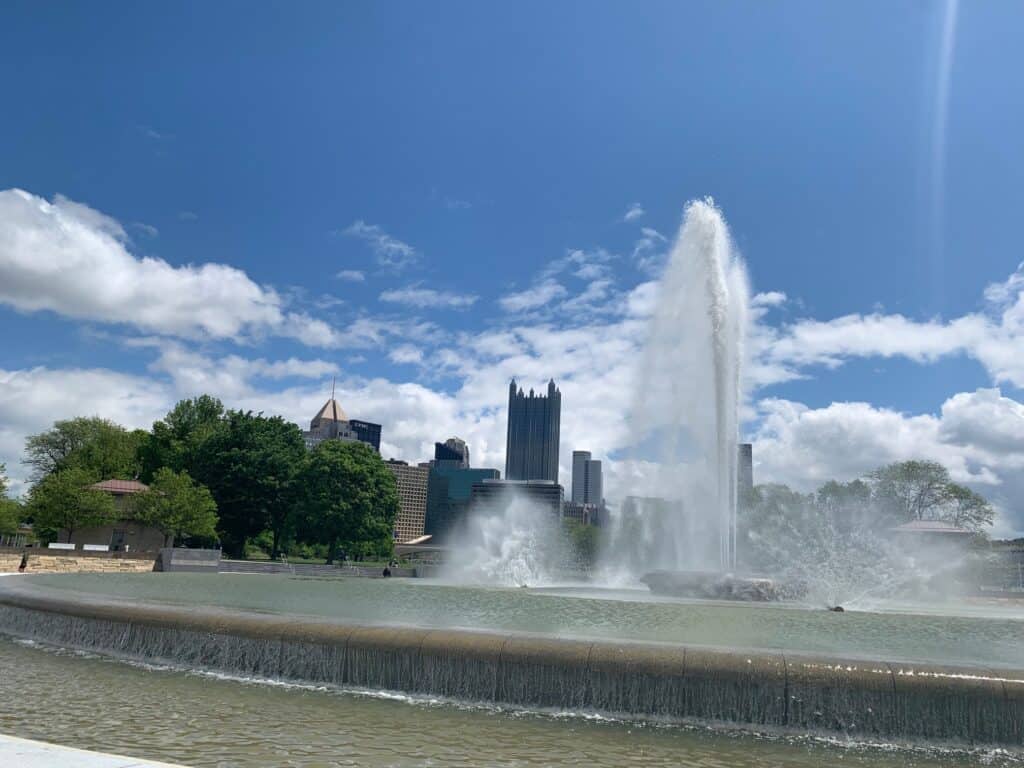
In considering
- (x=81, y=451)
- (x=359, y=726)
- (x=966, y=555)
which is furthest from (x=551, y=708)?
(x=81, y=451)

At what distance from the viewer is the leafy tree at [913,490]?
261ft

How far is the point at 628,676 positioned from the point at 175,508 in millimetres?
52036

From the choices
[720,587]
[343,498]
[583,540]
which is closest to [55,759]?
[720,587]

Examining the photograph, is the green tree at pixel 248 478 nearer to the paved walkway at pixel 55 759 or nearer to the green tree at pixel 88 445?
the green tree at pixel 88 445

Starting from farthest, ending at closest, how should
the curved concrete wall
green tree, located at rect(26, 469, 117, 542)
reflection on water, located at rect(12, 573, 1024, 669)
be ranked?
1. green tree, located at rect(26, 469, 117, 542)
2. reflection on water, located at rect(12, 573, 1024, 669)
3. the curved concrete wall

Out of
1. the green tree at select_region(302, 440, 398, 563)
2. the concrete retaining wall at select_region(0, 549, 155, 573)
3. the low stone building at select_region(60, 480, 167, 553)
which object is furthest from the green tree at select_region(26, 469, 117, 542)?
the green tree at select_region(302, 440, 398, 563)

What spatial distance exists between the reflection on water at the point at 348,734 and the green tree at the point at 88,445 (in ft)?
264

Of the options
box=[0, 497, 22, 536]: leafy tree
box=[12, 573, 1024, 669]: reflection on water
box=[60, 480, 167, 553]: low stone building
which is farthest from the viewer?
box=[0, 497, 22, 536]: leafy tree

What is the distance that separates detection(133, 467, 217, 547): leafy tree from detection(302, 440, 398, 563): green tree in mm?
9260

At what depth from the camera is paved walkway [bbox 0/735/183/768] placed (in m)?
5.09

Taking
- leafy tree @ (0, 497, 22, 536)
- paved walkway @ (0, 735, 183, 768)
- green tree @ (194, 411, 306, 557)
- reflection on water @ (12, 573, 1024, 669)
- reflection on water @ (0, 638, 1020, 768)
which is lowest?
reflection on water @ (0, 638, 1020, 768)

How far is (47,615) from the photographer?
15.2 metres

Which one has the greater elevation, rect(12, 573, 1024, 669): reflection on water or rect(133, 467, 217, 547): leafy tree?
rect(133, 467, 217, 547): leafy tree

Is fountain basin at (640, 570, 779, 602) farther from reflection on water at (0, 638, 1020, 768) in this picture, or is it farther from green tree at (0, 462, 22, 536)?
green tree at (0, 462, 22, 536)
